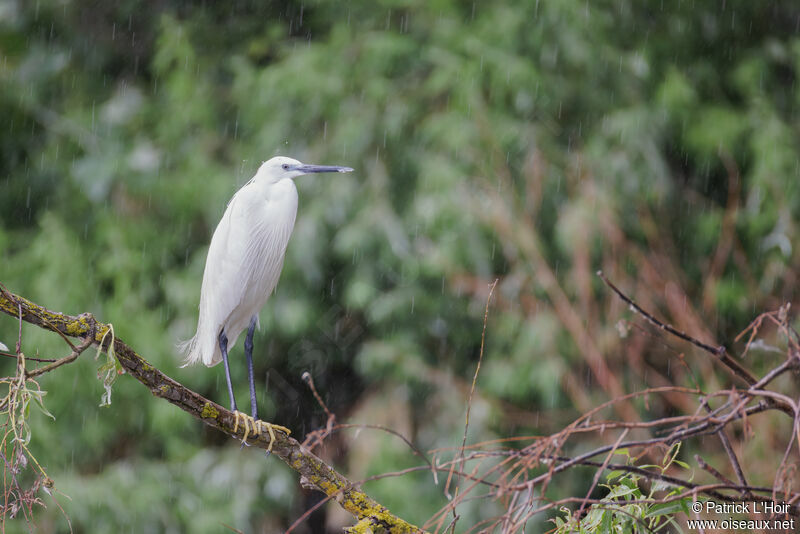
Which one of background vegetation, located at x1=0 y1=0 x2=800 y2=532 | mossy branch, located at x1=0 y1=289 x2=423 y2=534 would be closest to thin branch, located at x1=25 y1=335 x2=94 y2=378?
mossy branch, located at x1=0 y1=289 x2=423 y2=534

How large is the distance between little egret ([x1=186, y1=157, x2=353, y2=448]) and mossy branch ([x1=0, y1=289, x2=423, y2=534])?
1.53 feet

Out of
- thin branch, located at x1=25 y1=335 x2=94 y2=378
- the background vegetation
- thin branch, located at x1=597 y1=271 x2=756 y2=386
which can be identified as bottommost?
the background vegetation

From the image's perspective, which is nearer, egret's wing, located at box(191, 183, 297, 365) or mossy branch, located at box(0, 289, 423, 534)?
mossy branch, located at box(0, 289, 423, 534)

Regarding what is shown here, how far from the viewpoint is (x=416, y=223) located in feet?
10.0

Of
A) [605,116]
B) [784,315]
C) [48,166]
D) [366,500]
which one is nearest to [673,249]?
[605,116]

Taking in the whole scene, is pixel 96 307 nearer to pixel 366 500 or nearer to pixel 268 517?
pixel 268 517

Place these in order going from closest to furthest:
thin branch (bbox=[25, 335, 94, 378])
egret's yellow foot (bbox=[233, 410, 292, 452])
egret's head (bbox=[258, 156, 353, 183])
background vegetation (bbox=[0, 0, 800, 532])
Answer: thin branch (bbox=[25, 335, 94, 378])
egret's yellow foot (bbox=[233, 410, 292, 452])
egret's head (bbox=[258, 156, 353, 183])
background vegetation (bbox=[0, 0, 800, 532])

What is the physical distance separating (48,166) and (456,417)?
2.17 metres

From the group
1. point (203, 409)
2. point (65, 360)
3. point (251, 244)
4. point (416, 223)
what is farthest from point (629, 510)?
point (416, 223)

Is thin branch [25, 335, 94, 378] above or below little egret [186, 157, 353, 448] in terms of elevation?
above

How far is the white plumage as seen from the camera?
1.79 metres

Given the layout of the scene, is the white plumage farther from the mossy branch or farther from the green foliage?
the green foliage

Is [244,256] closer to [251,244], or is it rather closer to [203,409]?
[251,244]

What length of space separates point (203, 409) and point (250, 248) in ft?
2.24
